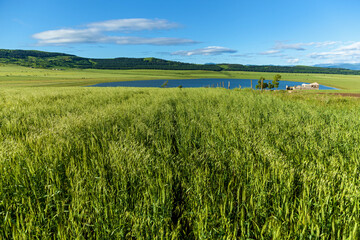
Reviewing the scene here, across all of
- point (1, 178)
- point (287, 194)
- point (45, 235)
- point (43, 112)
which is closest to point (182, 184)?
point (287, 194)

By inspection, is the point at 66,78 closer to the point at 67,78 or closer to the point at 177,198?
the point at 67,78

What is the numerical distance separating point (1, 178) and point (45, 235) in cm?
125

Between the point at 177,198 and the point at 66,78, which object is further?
the point at 66,78

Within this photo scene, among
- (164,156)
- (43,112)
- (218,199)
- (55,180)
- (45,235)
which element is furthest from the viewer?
(43,112)

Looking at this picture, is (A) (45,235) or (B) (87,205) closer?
(A) (45,235)

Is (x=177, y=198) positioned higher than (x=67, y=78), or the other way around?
(x=67, y=78)

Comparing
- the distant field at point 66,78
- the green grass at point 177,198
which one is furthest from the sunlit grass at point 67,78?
the green grass at point 177,198

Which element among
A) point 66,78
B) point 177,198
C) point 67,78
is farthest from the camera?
A: point 67,78

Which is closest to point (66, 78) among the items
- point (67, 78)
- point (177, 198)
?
point (67, 78)

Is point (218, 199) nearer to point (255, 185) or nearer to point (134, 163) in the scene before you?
point (255, 185)

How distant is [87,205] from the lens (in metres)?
1.60

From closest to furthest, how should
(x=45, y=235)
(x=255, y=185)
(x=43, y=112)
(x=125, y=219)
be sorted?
1. (x=45, y=235)
2. (x=125, y=219)
3. (x=255, y=185)
4. (x=43, y=112)

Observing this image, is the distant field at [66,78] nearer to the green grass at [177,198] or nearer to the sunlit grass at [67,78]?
the sunlit grass at [67,78]

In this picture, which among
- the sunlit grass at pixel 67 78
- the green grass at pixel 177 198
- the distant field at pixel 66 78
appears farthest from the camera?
the sunlit grass at pixel 67 78
